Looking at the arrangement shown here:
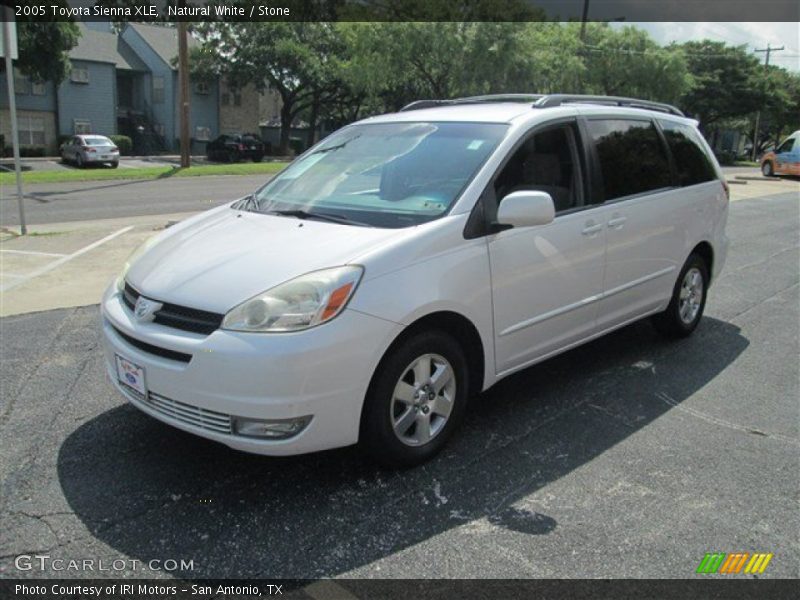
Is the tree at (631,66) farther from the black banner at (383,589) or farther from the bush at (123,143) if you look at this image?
the black banner at (383,589)

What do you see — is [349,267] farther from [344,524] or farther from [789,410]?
[789,410]

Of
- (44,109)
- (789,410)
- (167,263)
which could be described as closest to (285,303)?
(167,263)

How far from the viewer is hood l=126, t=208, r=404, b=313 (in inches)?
127

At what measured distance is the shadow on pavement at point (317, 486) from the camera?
293 cm

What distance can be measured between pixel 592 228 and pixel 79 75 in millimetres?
48530

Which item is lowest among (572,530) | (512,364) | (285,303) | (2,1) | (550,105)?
(572,530)

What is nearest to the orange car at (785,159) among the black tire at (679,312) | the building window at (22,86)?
the black tire at (679,312)

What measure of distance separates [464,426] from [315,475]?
102cm

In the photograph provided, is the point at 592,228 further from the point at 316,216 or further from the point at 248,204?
the point at 248,204

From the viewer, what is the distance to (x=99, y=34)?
4994cm

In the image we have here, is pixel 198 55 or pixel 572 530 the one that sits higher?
pixel 198 55

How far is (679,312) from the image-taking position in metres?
5.74

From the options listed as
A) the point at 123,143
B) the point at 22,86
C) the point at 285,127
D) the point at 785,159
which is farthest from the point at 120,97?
the point at 785,159

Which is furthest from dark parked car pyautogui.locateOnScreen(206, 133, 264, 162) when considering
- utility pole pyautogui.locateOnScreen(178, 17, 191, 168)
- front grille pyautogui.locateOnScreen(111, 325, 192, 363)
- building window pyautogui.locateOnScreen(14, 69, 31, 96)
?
front grille pyautogui.locateOnScreen(111, 325, 192, 363)
